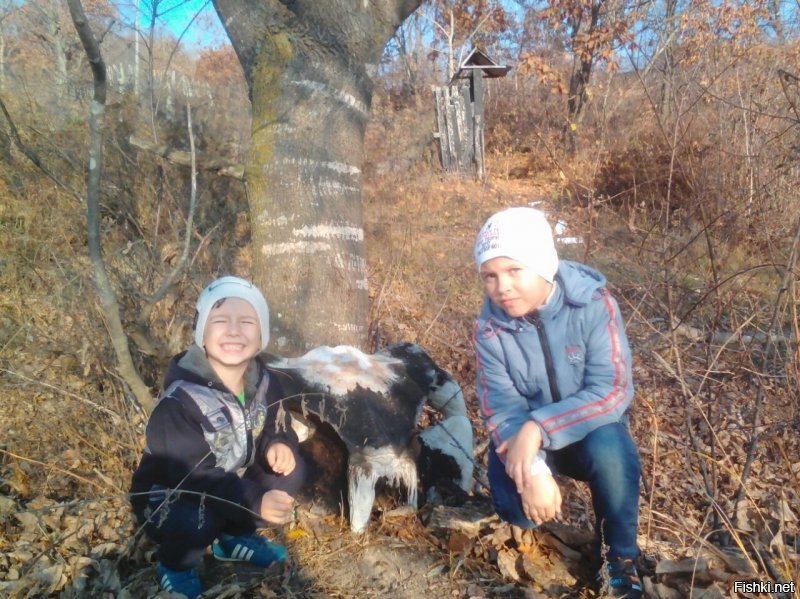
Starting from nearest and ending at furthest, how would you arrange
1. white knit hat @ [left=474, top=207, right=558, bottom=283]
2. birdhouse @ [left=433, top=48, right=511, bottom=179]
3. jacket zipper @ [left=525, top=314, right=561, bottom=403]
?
white knit hat @ [left=474, top=207, right=558, bottom=283] < jacket zipper @ [left=525, top=314, right=561, bottom=403] < birdhouse @ [left=433, top=48, right=511, bottom=179]

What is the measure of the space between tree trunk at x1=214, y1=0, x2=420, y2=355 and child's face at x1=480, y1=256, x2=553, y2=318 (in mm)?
1165

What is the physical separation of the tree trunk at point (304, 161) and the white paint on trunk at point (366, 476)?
75cm

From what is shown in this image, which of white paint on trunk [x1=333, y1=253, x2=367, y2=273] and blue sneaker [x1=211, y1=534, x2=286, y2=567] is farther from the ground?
white paint on trunk [x1=333, y1=253, x2=367, y2=273]

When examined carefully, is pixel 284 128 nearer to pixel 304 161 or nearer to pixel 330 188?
pixel 304 161

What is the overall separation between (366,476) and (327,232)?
1.21 m

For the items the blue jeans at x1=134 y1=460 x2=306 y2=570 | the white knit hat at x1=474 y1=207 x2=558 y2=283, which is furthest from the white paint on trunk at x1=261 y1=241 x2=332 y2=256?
the blue jeans at x1=134 y1=460 x2=306 y2=570

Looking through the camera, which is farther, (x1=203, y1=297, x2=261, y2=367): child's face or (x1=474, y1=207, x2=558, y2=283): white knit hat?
(x1=203, y1=297, x2=261, y2=367): child's face

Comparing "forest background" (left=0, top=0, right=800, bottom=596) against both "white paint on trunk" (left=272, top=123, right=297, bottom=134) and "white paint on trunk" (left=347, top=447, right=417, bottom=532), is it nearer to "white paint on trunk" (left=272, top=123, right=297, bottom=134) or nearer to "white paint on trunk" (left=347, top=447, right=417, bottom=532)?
"white paint on trunk" (left=347, top=447, right=417, bottom=532)

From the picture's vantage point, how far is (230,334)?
2156 mm

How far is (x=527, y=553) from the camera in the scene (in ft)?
7.07

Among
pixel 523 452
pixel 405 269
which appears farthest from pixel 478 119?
pixel 523 452

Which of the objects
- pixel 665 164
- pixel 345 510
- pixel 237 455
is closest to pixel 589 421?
pixel 345 510

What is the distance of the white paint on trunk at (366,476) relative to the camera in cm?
234

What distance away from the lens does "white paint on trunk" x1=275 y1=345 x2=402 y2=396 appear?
249cm
